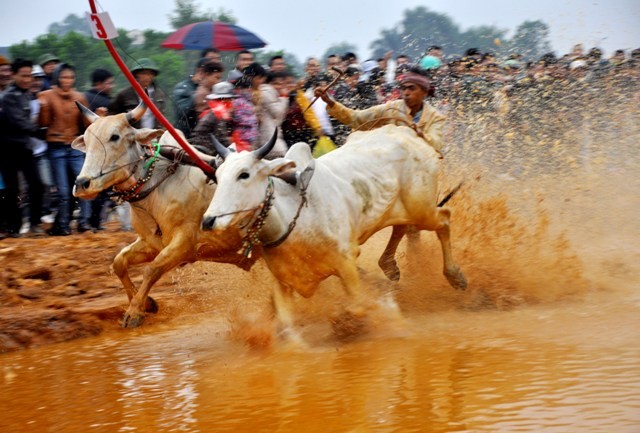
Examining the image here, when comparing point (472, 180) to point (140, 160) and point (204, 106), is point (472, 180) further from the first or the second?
point (140, 160)

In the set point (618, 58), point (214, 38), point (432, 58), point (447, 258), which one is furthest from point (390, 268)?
point (618, 58)

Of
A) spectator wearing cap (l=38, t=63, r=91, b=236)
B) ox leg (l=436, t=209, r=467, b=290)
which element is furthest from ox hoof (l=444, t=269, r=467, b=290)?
spectator wearing cap (l=38, t=63, r=91, b=236)

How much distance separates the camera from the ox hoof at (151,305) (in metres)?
7.45

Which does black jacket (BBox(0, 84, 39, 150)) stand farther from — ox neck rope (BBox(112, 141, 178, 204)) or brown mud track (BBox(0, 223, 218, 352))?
ox neck rope (BBox(112, 141, 178, 204))

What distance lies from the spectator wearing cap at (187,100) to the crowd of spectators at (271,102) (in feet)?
0.05

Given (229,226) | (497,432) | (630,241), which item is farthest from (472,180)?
(497,432)

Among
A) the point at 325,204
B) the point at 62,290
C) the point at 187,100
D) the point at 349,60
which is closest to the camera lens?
the point at 325,204

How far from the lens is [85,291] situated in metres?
8.48

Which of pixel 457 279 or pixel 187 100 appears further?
pixel 187 100

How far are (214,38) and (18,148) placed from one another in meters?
2.75

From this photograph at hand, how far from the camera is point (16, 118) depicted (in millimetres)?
9375

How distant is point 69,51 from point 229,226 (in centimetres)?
2448

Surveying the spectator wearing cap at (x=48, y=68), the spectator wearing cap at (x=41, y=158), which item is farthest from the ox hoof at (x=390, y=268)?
the spectator wearing cap at (x=48, y=68)

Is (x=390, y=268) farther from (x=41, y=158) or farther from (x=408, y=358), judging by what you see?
(x=41, y=158)
